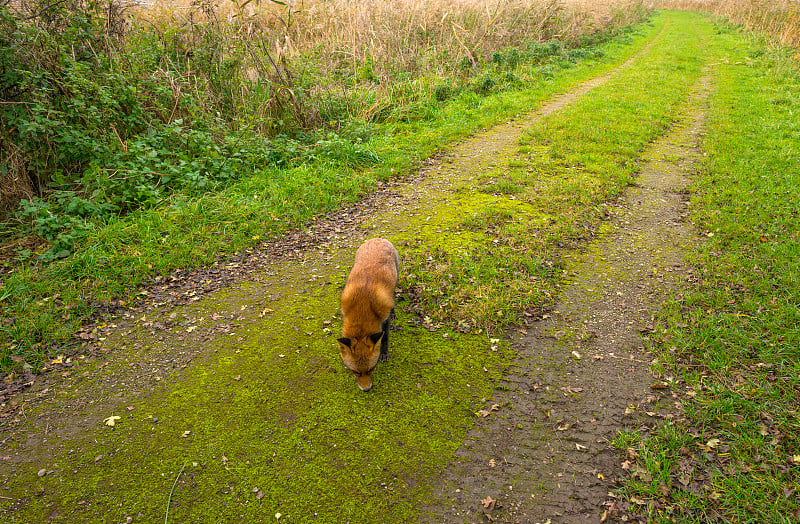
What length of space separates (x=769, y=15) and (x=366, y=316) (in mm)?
28865

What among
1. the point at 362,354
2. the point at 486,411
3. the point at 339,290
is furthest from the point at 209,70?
the point at 486,411

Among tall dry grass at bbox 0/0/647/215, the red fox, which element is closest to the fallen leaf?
the red fox

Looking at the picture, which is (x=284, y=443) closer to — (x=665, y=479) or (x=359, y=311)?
(x=359, y=311)

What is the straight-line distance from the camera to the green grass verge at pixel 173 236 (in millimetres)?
4320

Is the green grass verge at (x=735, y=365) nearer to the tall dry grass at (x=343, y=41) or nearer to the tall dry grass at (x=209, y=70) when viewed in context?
the tall dry grass at (x=209, y=70)

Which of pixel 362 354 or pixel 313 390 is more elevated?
pixel 362 354

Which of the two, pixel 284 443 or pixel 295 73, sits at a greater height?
pixel 295 73

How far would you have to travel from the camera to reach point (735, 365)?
12.1 feet

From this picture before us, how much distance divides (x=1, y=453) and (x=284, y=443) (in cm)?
206

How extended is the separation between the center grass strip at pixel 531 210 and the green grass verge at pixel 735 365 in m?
1.36

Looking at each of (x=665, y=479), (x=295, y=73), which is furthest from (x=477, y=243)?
(x=295, y=73)

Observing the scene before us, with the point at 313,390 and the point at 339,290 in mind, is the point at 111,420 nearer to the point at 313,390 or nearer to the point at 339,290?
the point at 313,390

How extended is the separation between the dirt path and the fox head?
0.90 metres

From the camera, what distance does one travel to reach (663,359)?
381 centimetres
